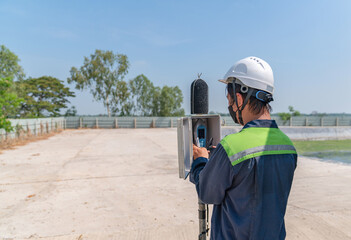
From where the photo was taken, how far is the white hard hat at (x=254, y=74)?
3.77 feet

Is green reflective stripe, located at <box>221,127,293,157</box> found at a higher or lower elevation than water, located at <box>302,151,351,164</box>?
higher

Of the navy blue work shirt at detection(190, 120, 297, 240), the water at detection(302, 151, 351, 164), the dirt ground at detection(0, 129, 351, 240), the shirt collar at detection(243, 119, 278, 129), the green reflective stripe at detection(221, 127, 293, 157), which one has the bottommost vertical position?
the water at detection(302, 151, 351, 164)

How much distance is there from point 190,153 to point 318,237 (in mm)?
1940

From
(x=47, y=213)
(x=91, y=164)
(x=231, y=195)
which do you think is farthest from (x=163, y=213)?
(x=91, y=164)

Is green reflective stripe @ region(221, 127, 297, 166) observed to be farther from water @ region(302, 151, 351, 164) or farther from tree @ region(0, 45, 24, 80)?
tree @ region(0, 45, 24, 80)

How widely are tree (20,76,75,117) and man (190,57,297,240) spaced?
33088 millimetres

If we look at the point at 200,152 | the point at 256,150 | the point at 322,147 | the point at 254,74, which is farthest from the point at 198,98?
the point at 322,147

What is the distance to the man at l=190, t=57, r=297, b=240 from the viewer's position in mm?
968

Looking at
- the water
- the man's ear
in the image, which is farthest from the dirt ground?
the water

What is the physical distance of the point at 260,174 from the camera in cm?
97

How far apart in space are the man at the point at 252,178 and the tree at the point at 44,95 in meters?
33.1

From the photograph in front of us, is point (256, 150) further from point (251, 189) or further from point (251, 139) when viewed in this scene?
A: point (251, 189)

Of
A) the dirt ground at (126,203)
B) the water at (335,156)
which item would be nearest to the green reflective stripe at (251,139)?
the dirt ground at (126,203)

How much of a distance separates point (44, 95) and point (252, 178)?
3559 cm
